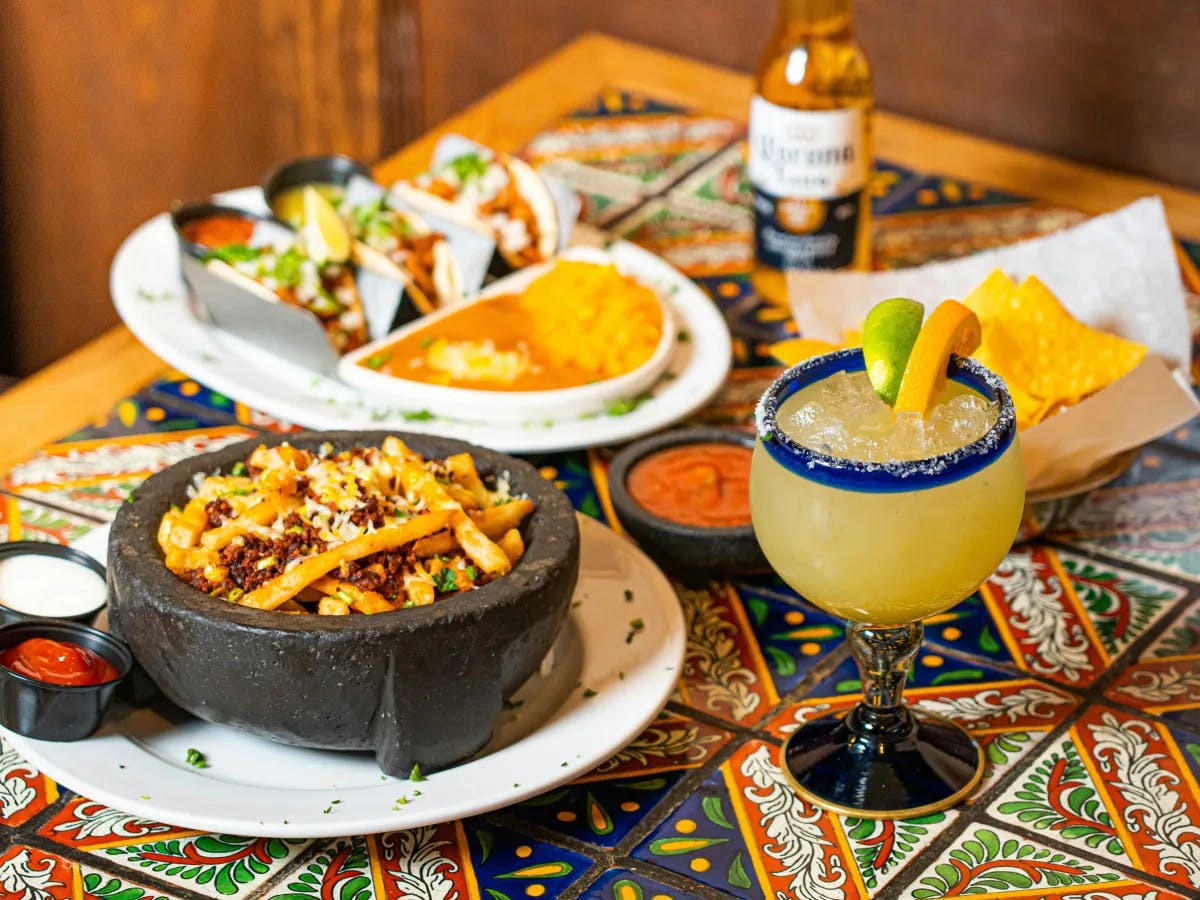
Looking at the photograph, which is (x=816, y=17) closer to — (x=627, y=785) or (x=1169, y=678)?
(x=1169, y=678)

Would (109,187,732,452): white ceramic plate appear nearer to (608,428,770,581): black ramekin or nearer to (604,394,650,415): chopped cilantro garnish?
(604,394,650,415): chopped cilantro garnish

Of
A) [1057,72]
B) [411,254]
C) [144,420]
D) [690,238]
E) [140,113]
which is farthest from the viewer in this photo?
[140,113]

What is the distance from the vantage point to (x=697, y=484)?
192cm

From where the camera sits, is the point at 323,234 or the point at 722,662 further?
the point at 323,234

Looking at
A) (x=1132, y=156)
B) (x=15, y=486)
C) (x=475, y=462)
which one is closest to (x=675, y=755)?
(x=475, y=462)

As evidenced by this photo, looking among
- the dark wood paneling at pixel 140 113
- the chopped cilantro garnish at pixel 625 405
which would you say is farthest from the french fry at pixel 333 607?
the dark wood paneling at pixel 140 113

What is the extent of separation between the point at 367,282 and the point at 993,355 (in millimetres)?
896

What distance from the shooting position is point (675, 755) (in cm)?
159

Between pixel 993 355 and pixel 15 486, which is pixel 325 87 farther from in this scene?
pixel 993 355

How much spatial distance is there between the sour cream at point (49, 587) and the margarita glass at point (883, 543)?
0.69 meters

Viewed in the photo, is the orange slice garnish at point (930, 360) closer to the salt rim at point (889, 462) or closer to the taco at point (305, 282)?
the salt rim at point (889, 462)

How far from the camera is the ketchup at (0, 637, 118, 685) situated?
149 cm

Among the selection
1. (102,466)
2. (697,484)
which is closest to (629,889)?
(697,484)

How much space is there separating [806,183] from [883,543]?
3.53ft
